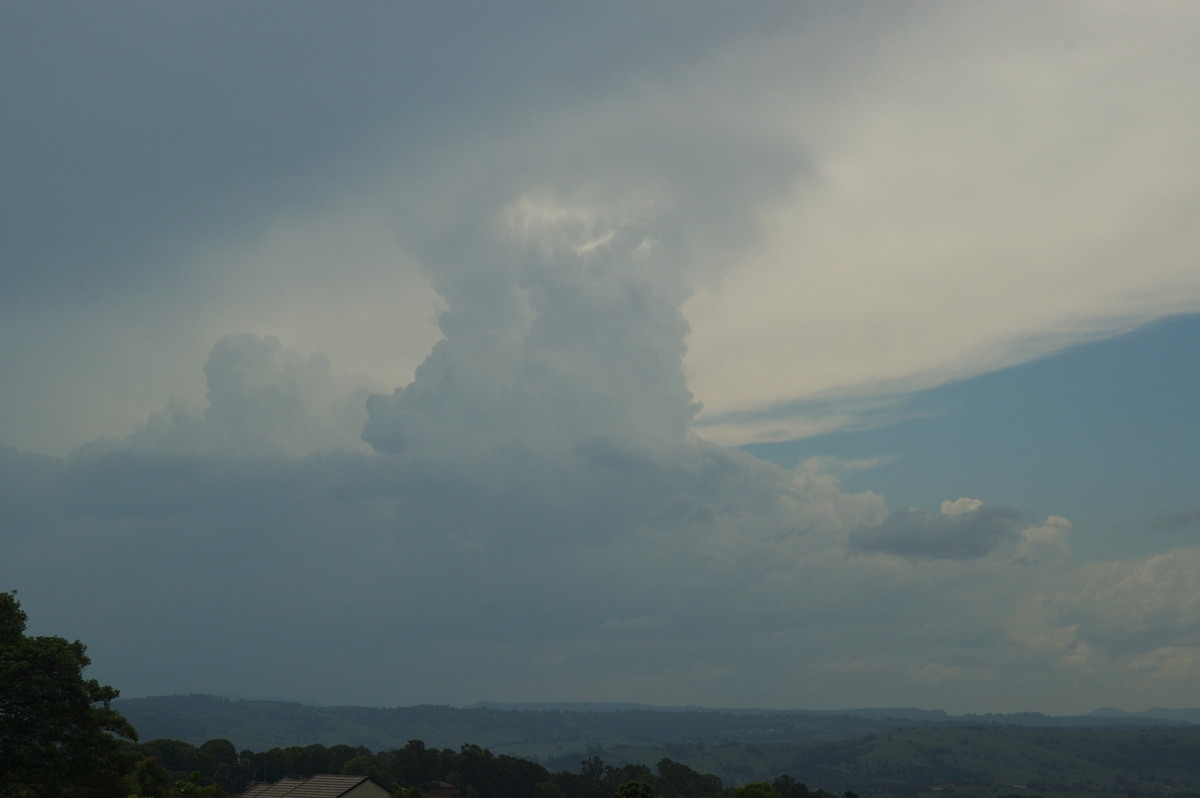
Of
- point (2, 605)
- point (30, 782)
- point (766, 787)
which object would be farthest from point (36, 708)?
point (766, 787)

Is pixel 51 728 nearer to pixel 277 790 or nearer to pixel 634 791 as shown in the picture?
pixel 634 791

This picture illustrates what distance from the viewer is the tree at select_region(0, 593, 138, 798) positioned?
49.4 meters

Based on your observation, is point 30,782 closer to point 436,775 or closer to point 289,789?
point 289,789

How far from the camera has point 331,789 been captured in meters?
79.2

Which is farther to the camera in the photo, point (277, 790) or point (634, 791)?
point (277, 790)

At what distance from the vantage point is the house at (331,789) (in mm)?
78188

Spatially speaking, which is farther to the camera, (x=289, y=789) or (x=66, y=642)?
(x=289, y=789)

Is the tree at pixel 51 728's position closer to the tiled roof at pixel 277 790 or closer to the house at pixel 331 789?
the house at pixel 331 789

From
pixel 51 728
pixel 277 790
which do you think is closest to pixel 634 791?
pixel 51 728

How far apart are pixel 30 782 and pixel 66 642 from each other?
7041 mm

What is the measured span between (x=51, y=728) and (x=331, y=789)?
3312cm

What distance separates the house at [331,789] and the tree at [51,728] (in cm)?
2776

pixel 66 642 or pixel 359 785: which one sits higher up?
pixel 66 642

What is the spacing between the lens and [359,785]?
78812 millimetres
